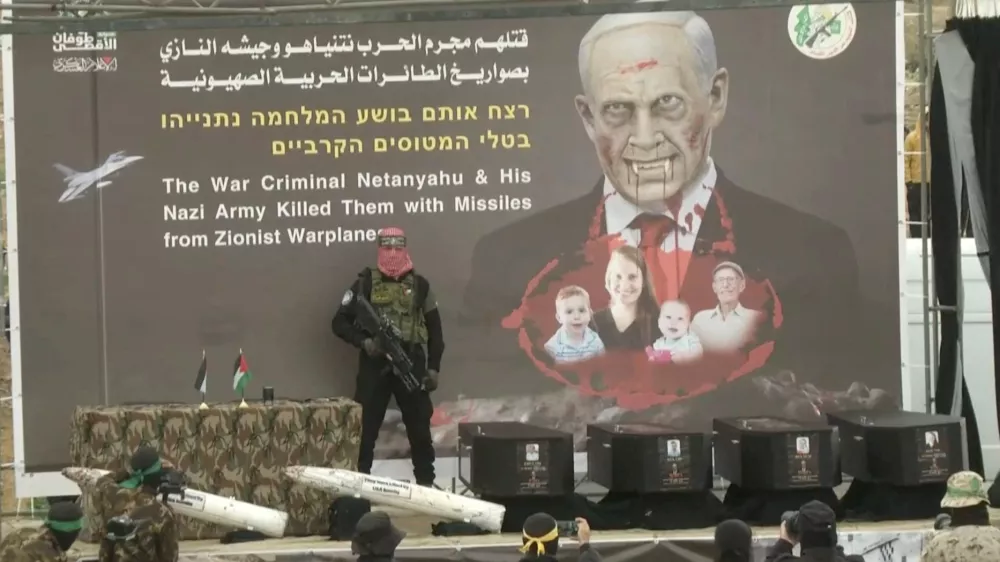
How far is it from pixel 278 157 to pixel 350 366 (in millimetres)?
1390

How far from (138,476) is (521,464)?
7.56ft

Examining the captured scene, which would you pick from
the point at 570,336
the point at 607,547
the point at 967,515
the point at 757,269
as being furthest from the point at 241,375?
the point at 967,515

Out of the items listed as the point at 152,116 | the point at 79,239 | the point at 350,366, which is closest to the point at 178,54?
the point at 152,116

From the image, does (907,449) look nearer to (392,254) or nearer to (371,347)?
(371,347)

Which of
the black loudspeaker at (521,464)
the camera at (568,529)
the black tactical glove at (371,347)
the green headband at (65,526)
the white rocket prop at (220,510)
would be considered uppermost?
the black tactical glove at (371,347)

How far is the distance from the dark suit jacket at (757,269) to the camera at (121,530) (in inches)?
159

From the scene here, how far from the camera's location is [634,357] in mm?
8289

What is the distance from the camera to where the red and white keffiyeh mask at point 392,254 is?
7.88 meters

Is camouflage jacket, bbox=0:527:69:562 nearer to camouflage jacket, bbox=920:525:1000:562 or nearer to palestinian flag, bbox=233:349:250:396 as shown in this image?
camouflage jacket, bbox=920:525:1000:562

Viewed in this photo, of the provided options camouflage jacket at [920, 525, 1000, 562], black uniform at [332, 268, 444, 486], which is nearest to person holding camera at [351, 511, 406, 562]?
camouflage jacket at [920, 525, 1000, 562]

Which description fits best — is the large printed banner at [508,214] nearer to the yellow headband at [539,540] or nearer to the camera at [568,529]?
the camera at [568,529]

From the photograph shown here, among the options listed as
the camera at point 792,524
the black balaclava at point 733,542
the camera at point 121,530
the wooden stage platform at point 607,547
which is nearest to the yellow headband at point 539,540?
the black balaclava at point 733,542

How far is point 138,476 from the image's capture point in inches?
200

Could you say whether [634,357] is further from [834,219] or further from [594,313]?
[834,219]
